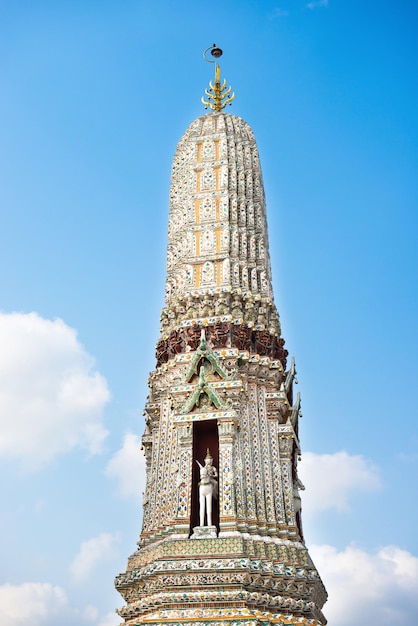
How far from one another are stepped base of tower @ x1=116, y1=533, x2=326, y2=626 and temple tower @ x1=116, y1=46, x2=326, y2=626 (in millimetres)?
29

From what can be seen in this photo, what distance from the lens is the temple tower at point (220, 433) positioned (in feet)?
52.2

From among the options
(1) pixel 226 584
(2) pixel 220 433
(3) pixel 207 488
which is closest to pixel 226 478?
(3) pixel 207 488

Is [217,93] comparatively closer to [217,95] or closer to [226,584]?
→ [217,95]

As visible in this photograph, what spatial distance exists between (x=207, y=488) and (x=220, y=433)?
4.60ft

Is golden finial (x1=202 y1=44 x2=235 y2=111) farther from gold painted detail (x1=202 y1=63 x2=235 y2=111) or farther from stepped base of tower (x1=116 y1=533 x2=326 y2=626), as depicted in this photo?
stepped base of tower (x1=116 y1=533 x2=326 y2=626)

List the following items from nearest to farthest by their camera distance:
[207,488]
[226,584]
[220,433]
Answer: [226,584]
[207,488]
[220,433]

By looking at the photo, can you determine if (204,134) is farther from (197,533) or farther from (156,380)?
(197,533)

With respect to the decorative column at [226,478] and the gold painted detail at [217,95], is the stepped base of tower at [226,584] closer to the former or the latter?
the decorative column at [226,478]

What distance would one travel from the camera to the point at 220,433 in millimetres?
17891

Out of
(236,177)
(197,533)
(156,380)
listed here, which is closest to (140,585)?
(197,533)

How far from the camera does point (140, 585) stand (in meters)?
17.0

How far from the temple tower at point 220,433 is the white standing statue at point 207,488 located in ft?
0.09

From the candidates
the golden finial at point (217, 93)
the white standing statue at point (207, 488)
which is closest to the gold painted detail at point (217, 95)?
the golden finial at point (217, 93)

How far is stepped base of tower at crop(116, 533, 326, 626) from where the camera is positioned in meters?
15.4
